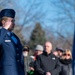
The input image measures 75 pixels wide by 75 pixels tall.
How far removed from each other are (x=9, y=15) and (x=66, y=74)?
175 inches

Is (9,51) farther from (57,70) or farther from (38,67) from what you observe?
(57,70)

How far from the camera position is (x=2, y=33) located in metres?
6.17

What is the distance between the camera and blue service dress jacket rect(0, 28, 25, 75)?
6.10 m

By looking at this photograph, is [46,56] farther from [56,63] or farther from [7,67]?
[7,67]

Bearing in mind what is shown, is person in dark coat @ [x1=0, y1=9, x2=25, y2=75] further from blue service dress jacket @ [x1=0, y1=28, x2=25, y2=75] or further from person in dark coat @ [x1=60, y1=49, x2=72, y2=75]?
person in dark coat @ [x1=60, y1=49, x2=72, y2=75]

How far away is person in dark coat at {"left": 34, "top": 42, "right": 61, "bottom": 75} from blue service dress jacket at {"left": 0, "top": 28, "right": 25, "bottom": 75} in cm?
340

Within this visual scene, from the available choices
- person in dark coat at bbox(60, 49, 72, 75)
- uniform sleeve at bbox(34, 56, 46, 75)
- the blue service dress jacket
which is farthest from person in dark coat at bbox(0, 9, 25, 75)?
person in dark coat at bbox(60, 49, 72, 75)

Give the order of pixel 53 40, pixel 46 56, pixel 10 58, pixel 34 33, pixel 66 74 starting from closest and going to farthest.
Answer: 1. pixel 10 58
2. pixel 46 56
3. pixel 66 74
4. pixel 34 33
5. pixel 53 40

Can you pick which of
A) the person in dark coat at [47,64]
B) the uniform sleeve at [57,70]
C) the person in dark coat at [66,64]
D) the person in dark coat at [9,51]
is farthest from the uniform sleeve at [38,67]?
the person in dark coat at [9,51]

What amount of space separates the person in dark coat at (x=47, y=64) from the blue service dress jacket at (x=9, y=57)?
340 centimetres

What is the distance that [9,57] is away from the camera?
610 cm

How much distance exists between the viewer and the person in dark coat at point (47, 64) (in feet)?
31.6

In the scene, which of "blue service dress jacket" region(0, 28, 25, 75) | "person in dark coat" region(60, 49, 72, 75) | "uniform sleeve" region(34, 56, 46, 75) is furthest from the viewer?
"person in dark coat" region(60, 49, 72, 75)

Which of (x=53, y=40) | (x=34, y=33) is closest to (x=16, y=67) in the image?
(x=34, y=33)
